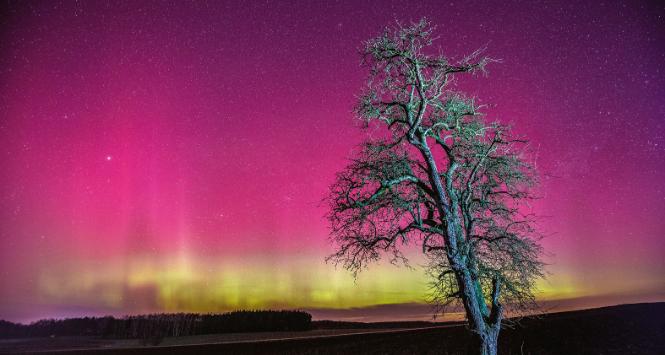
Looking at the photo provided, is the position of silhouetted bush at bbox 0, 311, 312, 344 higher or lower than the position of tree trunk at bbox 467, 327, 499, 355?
lower

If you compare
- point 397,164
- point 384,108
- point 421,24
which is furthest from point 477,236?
point 421,24

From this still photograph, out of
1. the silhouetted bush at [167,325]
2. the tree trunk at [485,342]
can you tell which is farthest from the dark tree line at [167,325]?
the tree trunk at [485,342]

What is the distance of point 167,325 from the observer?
9188 cm

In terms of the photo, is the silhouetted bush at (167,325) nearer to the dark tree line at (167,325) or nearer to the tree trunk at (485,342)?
the dark tree line at (167,325)

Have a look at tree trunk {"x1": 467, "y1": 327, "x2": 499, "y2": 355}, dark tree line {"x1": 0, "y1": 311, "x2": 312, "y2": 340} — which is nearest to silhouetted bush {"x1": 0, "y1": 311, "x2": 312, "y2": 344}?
dark tree line {"x1": 0, "y1": 311, "x2": 312, "y2": 340}

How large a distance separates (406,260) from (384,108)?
18.6 feet

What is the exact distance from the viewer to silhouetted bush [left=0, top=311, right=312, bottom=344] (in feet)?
301

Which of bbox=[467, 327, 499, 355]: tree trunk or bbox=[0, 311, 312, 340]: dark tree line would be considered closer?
bbox=[467, 327, 499, 355]: tree trunk

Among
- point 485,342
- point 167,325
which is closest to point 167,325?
point 167,325

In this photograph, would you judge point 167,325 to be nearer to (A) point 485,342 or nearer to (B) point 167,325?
(B) point 167,325

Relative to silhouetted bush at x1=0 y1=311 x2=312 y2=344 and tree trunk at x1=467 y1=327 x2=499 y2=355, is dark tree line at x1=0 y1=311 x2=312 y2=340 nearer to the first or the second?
silhouetted bush at x1=0 y1=311 x2=312 y2=344

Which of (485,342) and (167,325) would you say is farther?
(167,325)

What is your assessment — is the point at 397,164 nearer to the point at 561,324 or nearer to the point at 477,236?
the point at 477,236

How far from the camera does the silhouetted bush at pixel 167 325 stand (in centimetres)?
9181
